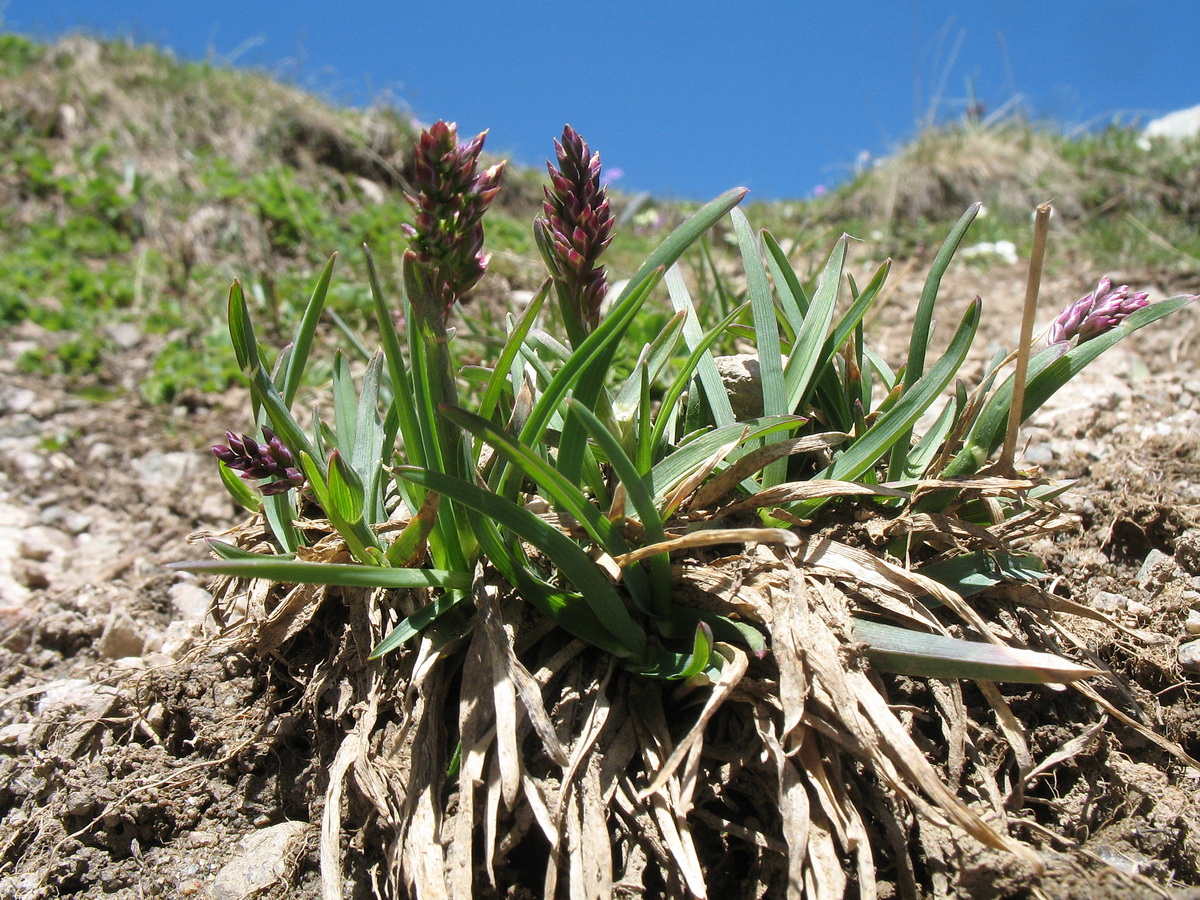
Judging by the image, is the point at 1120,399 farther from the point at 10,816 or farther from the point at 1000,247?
the point at 10,816

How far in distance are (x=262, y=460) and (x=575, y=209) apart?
0.67 meters

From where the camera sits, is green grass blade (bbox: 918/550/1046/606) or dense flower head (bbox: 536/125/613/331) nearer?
dense flower head (bbox: 536/125/613/331)

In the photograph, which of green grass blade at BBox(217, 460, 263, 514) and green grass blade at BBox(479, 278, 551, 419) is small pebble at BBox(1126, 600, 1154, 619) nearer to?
green grass blade at BBox(479, 278, 551, 419)

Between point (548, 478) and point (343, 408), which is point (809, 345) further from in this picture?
point (343, 408)

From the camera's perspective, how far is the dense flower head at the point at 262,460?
1.29m

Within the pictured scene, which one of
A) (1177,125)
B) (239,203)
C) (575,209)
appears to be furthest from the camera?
(1177,125)

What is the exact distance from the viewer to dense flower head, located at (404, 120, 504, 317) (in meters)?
0.99

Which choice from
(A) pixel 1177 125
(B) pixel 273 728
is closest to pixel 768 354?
(B) pixel 273 728

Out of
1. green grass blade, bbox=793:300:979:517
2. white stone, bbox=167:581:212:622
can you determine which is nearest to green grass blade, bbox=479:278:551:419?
green grass blade, bbox=793:300:979:517

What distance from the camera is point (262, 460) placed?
4.34ft

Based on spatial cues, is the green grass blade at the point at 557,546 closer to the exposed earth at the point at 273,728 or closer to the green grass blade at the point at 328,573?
the green grass blade at the point at 328,573

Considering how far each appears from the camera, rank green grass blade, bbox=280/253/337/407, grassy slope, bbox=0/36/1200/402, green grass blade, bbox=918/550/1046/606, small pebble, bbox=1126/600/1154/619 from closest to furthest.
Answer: green grass blade, bbox=918/550/1046/606 → green grass blade, bbox=280/253/337/407 → small pebble, bbox=1126/600/1154/619 → grassy slope, bbox=0/36/1200/402

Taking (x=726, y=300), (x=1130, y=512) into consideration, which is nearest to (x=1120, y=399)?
(x=1130, y=512)

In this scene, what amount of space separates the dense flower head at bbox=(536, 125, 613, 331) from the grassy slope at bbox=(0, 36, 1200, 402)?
2475mm
